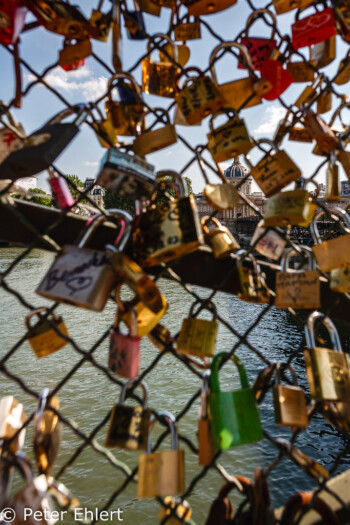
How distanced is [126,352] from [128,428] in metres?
0.14

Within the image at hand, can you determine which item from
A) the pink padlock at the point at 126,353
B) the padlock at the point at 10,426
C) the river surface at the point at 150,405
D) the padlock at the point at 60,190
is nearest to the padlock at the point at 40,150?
the padlock at the point at 60,190

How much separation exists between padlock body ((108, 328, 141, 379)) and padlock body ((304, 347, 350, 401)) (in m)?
0.33

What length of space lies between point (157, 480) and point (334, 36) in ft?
3.07

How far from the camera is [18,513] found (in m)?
0.60

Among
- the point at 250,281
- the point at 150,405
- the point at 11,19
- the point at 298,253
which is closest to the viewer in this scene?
the point at 11,19

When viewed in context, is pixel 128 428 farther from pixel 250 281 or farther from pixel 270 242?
pixel 270 242

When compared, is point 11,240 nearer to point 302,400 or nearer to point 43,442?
point 43,442

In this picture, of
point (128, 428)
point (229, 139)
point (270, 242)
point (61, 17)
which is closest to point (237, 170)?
point (270, 242)

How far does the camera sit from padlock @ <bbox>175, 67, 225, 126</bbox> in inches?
29.0

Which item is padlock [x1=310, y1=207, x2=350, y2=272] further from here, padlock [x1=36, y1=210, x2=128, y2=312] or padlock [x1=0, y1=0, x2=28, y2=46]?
padlock [x1=0, y1=0, x2=28, y2=46]

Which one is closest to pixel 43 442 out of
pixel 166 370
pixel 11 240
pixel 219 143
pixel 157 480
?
pixel 157 480

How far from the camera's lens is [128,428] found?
68 cm

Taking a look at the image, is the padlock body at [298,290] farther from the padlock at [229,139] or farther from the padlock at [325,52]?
the padlock at [325,52]

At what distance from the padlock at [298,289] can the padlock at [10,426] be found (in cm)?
51
